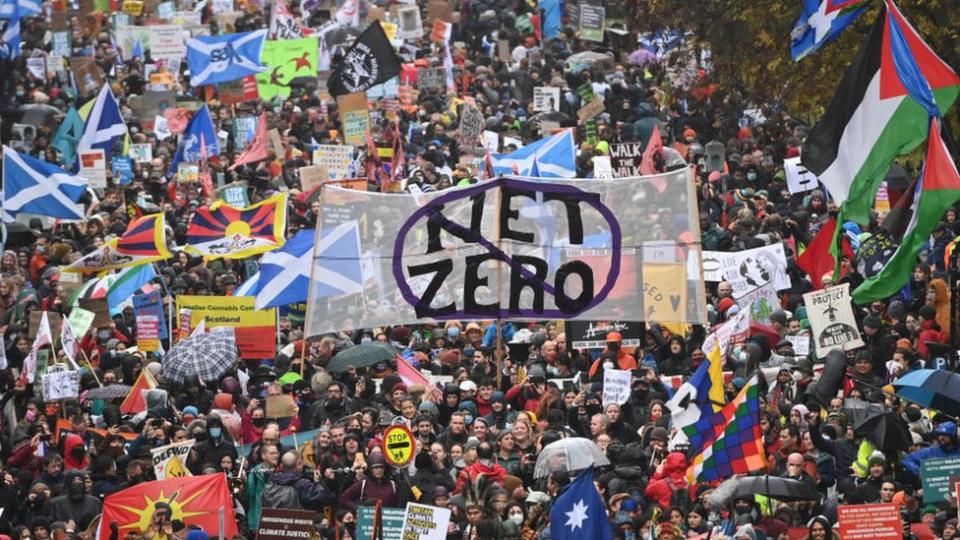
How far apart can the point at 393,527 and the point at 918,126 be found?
503 cm

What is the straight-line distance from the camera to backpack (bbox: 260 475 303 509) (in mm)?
21375

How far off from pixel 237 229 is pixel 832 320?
8.00 m

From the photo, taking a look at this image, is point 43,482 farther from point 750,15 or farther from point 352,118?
point 352,118

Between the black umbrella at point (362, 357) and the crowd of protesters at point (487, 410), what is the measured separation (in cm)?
15

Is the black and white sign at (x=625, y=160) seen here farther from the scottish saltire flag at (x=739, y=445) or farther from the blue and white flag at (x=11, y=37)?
the blue and white flag at (x=11, y=37)

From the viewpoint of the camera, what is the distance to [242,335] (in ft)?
88.9

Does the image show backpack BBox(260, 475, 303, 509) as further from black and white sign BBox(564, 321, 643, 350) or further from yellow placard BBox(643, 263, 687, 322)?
black and white sign BBox(564, 321, 643, 350)

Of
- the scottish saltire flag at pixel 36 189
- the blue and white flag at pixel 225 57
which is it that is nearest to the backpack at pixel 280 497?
the scottish saltire flag at pixel 36 189

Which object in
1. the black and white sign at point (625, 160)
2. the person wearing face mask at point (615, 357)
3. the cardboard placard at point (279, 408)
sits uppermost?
the black and white sign at point (625, 160)

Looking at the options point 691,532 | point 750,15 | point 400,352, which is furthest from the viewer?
point 750,15

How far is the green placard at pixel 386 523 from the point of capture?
1967 cm

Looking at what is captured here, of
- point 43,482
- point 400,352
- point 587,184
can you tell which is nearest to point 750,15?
point 400,352

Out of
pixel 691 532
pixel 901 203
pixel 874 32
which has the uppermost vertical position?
pixel 874 32

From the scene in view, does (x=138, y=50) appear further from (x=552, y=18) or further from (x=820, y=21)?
(x=820, y=21)
